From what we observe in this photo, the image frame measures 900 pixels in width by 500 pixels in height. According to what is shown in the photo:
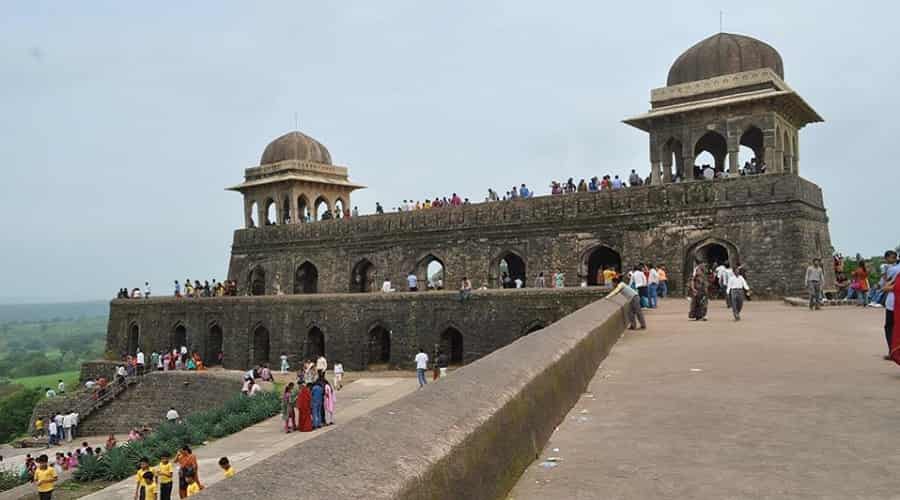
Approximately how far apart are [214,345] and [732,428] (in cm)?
2530

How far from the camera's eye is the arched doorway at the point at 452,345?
71.9 feet

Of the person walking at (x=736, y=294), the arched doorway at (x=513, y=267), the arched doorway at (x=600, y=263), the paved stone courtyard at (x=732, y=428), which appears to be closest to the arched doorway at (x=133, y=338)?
the arched doorway at (x=513, y=267)

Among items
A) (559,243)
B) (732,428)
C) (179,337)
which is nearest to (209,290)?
(179,337)

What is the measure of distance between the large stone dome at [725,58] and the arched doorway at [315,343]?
13.3 metres

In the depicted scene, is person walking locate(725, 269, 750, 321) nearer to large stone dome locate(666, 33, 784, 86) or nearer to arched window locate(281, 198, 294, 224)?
large stone dome locate(666, 33, 784, 86)

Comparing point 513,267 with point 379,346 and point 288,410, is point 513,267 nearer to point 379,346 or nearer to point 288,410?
point 379,346

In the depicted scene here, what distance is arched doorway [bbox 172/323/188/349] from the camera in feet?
93.2

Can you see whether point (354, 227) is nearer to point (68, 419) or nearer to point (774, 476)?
point (68, 419)

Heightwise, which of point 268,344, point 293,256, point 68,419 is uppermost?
point 293,256

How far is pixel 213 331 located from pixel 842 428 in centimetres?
2560

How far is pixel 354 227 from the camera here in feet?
91.1

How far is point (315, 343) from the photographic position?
80.9 ft

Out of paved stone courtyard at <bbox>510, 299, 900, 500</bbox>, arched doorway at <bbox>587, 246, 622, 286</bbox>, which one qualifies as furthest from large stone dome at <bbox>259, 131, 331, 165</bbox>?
paved stone courtyard at <bbox>510, 299, 900, 500</bbox>

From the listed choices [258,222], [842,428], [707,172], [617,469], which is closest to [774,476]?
[617,469]
